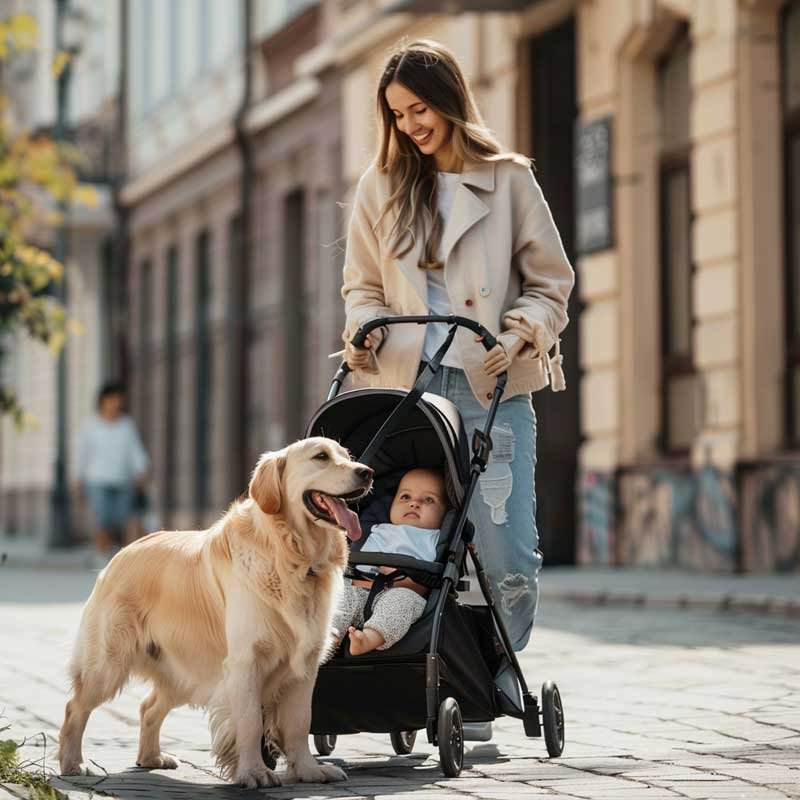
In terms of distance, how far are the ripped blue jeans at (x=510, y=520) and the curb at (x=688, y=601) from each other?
618 centimetres

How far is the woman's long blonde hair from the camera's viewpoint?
6.63 m

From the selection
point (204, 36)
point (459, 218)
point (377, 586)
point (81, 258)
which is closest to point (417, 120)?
point (459, 218)

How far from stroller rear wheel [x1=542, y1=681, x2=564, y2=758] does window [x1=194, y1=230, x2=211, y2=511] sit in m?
23.5

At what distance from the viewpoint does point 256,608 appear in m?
6.12

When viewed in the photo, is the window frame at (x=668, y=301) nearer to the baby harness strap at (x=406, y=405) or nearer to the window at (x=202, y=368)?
the baby harness strap at (x=406, y=405)

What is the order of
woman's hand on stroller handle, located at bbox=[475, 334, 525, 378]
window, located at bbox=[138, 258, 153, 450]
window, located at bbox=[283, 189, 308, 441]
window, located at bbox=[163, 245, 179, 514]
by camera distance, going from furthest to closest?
window, located at bbox=[138, 258, 153, 450], window, located at bbox=[163, 245, 179, 514], window, located at bbox=[283, 189, 308, 441], woman's hand on stroller handle, located at bbox=[475, 334, 525, 378]

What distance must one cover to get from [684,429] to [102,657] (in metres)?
11.9

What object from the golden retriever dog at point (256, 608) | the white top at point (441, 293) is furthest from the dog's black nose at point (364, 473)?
the white top at point (441, 293)

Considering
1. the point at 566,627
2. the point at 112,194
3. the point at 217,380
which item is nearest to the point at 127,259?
the point at 112,194

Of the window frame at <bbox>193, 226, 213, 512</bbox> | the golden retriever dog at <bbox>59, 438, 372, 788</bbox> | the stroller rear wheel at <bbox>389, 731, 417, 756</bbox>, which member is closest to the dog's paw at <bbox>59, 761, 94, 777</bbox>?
the golden retriever dog at <bbox>59, 438, 372, 788</bbox>

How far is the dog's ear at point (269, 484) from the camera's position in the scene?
6113 millimetres

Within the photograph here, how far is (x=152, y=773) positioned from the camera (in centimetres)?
657

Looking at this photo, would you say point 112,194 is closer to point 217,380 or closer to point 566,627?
point 217,380

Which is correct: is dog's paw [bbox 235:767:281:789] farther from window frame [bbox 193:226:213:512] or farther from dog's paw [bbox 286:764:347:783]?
window frame [bbox 193:226:213:512]
